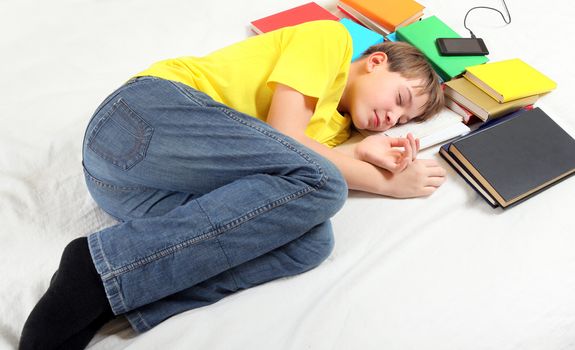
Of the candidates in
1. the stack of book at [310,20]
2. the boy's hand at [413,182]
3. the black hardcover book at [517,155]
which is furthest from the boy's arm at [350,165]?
the stack of book at [310,20]

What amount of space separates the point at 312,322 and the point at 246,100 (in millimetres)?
510

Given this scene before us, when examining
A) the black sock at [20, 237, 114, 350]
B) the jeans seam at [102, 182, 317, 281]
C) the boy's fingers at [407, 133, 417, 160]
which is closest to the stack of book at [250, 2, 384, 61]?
the boy's fingers at [407, 133, 417, 160]

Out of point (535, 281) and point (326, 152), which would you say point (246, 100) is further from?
point (535, 281)

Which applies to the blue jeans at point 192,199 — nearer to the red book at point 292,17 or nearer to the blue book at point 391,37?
the red book at point 292,17

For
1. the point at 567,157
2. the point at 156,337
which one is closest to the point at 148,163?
the point at 156,337

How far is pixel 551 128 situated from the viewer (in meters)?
1.11

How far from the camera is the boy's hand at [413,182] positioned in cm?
101

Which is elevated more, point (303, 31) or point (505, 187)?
point (303, 31)

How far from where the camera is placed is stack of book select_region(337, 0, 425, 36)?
1.38 meters

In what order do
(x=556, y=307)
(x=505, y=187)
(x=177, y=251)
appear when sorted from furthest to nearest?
1. (x=505, y=187)
2. (x=556, y=307)
3. (x=177, y=251)

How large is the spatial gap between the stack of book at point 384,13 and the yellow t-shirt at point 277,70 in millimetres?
368

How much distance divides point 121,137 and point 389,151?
1.86 feet

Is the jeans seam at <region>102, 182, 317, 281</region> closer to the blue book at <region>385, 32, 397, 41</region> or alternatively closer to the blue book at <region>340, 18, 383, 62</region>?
the blue book at <region>340, 18, 383, 62</region>

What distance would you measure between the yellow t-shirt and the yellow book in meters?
0.37
